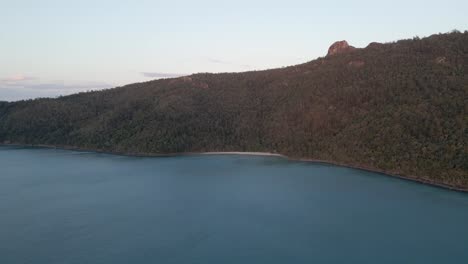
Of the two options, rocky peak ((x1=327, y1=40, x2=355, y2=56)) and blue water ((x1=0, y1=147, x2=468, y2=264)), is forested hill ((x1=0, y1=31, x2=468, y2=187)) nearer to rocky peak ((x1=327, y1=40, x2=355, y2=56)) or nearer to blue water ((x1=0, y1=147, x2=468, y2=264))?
rocky peak ((x1=327, y1=40, x2=355, y2=56))

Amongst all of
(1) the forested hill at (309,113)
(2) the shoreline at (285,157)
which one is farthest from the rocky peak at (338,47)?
(2) the shoreline at (285,157)

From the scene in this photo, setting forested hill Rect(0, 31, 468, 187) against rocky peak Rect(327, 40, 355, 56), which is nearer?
forested hill Rect(0, 31, 468, 187)

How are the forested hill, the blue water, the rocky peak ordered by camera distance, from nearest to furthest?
the blue water → the forested hill → the rocky peak

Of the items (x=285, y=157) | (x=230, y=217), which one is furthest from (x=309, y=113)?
(x=230, y=217)

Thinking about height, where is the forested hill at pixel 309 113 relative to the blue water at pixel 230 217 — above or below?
above

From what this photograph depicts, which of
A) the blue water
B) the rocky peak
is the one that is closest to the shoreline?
the blue water

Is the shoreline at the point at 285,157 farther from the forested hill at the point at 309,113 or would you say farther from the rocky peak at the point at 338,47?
the rocky peak at the point at 338,47

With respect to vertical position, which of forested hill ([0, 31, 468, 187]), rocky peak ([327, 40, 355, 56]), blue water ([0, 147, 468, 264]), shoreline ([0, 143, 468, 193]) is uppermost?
rocky peak ([327, 40, 355, 56])

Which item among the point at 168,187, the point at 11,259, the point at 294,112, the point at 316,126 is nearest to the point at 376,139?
the point at 316,126

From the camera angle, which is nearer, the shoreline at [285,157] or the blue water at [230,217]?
the blue water at [230,217]
